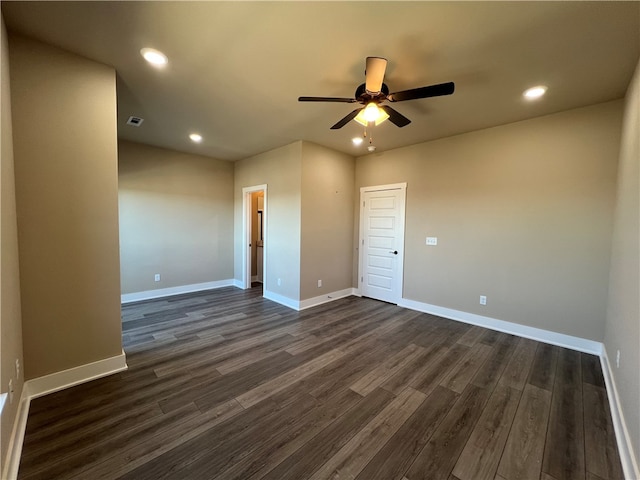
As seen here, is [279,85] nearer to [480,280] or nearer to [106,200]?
[106,200]

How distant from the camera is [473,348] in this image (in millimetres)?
3053

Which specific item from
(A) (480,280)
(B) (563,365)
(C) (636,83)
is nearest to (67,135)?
(C) (636,83)

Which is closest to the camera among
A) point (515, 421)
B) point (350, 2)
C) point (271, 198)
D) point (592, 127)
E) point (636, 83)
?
point (350, 2)

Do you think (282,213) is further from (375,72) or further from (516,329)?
(516,329)

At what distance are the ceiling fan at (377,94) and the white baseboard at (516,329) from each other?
117 inches

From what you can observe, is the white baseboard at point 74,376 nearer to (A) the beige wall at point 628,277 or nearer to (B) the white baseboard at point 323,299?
(B) the white baseboard at point 323,299

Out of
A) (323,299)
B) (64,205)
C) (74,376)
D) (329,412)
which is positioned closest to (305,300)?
(323,299)

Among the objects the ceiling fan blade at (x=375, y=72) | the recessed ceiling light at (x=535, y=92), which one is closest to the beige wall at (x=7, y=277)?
the ceiling fan blade at (x=375, y=72)

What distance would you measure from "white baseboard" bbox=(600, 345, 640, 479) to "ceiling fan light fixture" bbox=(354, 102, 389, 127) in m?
2.83

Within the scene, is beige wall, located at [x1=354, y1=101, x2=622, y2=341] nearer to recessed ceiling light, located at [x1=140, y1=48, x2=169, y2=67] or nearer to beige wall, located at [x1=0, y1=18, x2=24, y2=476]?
recessed ceiling light, located at [x1=140, y1=48, x2=169, y2=67]

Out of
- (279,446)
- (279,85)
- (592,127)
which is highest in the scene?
(279,85)

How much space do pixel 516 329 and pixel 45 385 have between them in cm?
504

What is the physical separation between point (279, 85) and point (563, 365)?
4110mm

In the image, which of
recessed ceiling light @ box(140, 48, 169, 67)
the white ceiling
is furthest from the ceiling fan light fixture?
recessed ceiling light @ box(140, 48, 169, 67)
